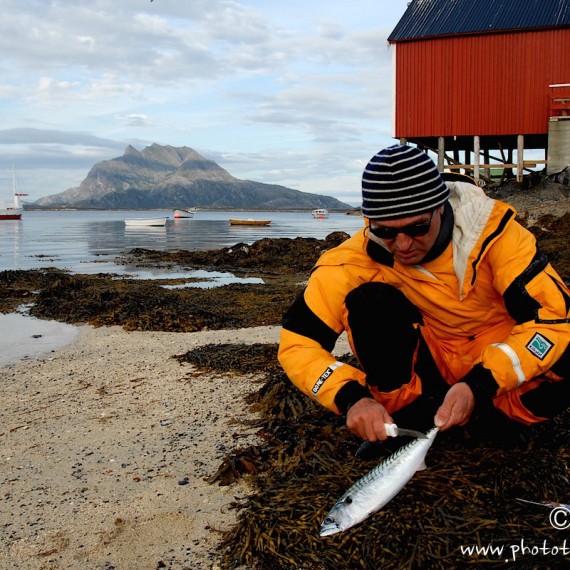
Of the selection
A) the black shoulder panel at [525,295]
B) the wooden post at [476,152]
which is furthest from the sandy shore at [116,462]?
the wooden post at [476,152]

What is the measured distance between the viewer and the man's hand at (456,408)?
2488 mm

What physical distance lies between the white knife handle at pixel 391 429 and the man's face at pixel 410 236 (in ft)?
2.55

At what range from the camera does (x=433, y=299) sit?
2.94 metres

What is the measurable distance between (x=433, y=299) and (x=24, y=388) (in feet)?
13.6

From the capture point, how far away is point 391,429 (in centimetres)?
251

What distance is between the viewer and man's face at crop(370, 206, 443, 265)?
2.70m

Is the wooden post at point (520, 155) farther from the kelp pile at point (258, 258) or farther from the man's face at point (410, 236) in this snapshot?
the man's face at point (410, 236)

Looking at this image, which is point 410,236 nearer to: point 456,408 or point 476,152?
point 456,408

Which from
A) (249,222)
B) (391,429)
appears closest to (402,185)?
(391,429)

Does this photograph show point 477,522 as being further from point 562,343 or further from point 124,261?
point 124,261

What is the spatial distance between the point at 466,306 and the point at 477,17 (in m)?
22.2

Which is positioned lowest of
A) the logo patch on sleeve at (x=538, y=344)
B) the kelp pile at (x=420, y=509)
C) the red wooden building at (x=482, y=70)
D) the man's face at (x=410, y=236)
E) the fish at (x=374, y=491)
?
the kelp pile at (x=420, y=509)

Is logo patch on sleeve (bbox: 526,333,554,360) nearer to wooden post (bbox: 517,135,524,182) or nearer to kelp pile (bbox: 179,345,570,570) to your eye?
kelp pile (bbox: 179,345,570,570)

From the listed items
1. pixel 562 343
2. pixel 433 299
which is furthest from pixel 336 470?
pixel 562 343
